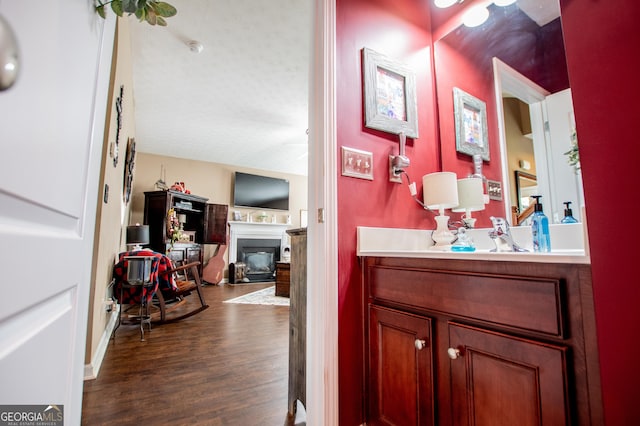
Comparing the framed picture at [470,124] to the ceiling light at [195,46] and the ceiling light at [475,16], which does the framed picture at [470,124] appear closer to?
the ceiling light at [475,16]

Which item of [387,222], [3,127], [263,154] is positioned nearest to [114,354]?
[387,222]

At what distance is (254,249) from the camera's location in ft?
22.5

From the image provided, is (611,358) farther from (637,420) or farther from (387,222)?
(387,222)

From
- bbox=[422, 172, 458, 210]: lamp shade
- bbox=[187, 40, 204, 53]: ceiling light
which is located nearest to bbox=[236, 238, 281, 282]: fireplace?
bbox=[187, 40, 204, 53]: ceiling light

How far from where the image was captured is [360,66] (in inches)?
A: 59.7

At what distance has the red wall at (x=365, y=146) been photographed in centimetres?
130

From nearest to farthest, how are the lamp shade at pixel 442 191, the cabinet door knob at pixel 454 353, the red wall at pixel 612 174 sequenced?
1. the red wall at pixel 612 174
2. the cabinet door knob at pixel 454 353
3. the lamp shade at pixel 442 191

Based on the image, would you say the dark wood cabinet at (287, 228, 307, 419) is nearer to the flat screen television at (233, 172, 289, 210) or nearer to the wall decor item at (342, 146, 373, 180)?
the wall decor item at (342, 146, 373, 180)

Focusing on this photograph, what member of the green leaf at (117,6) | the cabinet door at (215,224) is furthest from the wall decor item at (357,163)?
the cabinet door at (215,224)

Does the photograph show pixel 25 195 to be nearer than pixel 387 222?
Yes

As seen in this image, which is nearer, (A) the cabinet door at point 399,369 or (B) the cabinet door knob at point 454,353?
(B) the cabinet door knob at point 454,353

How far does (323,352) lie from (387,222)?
724mm

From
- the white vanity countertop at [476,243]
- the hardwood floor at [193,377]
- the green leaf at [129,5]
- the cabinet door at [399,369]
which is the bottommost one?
the hardwood floor at [193,377]

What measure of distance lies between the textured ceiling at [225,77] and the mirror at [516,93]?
1.05 m
